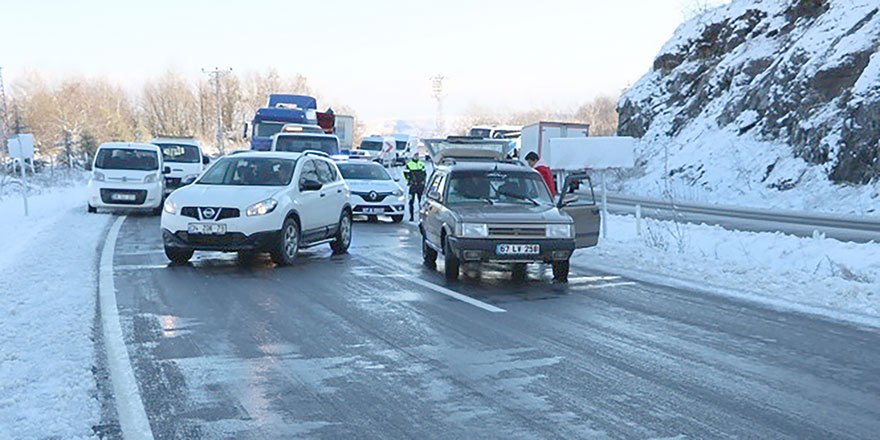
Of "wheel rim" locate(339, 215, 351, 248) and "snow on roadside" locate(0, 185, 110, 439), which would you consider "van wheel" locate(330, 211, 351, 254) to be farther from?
"snow on roadside" locate(0, 185, 110, 439)

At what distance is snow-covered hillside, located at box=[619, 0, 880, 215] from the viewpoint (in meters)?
30.6

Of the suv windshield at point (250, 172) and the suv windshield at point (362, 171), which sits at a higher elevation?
the suv windshield at point (250, 172)

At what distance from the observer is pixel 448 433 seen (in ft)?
16.1

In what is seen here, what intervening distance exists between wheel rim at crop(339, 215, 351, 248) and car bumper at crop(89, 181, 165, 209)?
9.61 meters

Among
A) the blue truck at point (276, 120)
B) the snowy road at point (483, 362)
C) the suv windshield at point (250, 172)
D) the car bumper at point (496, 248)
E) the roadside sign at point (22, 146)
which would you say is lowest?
the snowy road at point (483, 362)

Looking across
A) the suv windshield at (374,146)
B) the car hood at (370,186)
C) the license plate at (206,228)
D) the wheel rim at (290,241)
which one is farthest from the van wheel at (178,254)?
the suv windshield at (374,146)

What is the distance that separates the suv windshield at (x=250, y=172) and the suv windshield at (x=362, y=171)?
883 centimetres

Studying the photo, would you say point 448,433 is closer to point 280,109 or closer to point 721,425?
point 721,425

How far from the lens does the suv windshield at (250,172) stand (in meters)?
13.4

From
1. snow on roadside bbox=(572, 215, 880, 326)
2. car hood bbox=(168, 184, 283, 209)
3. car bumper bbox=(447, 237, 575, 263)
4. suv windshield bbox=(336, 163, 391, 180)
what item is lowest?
snow on roadside bbox=(572, 215, 880, 326)

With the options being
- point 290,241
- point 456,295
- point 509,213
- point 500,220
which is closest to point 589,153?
point 509,213

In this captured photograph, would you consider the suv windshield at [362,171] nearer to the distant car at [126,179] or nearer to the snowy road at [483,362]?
the distant car at [126,179]

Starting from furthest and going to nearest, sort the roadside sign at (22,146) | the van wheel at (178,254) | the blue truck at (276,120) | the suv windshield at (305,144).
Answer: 1. the blue truck at (276,120)
2. the suv windshield at (305,144)
3. the roadside sign at (22,146)
4. the van wheel at (178,254)

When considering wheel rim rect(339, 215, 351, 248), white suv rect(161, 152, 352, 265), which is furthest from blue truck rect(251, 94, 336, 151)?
white suv rect(161, 152, 352, 265)
